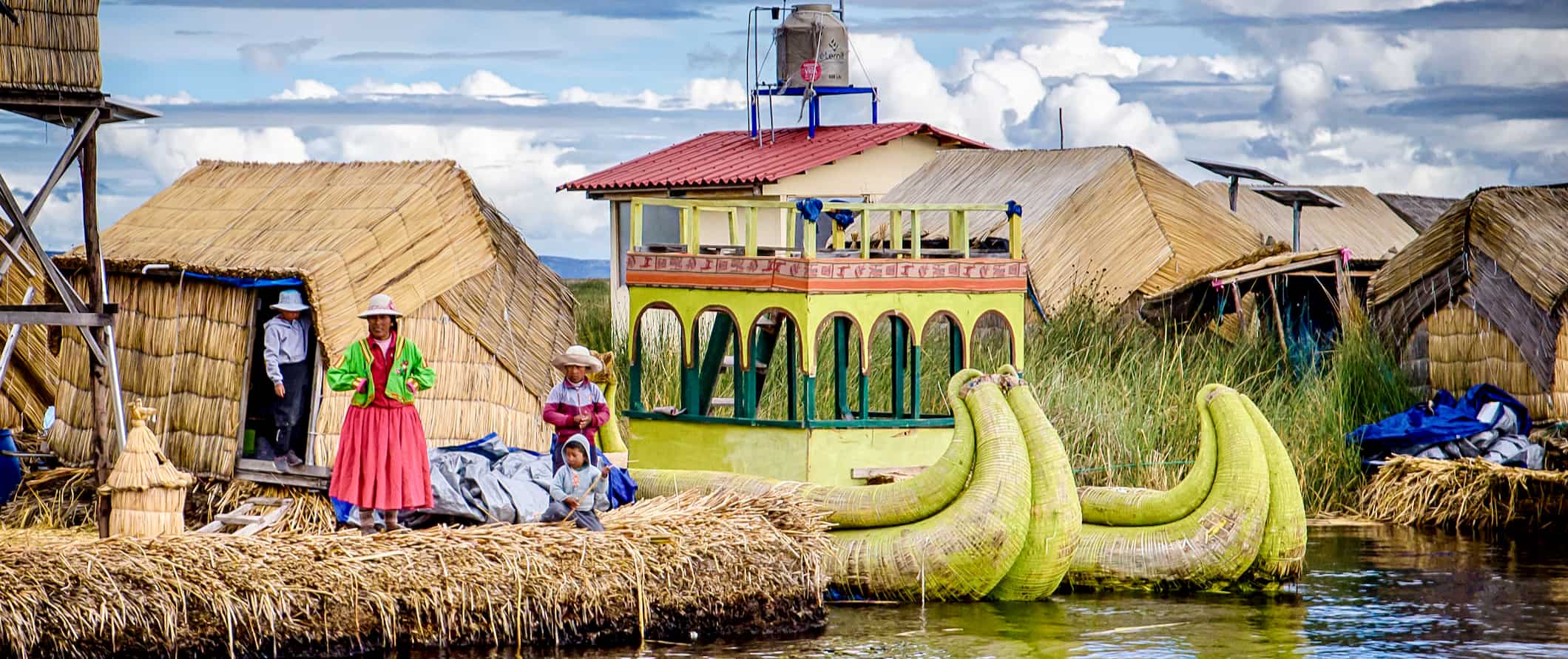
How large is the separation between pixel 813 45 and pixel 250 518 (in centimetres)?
1540

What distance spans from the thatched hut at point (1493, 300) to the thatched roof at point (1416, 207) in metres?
11.5

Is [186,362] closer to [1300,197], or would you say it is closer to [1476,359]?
[1476,359]

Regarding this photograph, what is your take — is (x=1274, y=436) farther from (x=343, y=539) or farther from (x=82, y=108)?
(x=82, y=108)

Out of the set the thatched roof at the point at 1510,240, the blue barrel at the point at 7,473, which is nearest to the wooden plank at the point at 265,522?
the blue barrel at the point at 7,473

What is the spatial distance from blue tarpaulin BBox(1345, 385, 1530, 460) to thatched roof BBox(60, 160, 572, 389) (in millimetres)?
7273

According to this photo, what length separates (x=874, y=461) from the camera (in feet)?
46.0

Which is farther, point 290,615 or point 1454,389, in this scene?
point 1454,389

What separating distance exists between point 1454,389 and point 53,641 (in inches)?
518

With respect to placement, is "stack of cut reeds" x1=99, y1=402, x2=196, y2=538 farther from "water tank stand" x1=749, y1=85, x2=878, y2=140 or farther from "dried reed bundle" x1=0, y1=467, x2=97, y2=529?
"water tank stand" x1=749, y1=85, x2=878, y2=140

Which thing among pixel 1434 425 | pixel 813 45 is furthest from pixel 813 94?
pixel 1434 425

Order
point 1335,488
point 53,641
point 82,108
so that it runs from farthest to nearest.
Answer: point 1335,488 < point 82,108 < point 53,641

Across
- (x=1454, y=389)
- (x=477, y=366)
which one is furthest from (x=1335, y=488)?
(x=477, y=366)

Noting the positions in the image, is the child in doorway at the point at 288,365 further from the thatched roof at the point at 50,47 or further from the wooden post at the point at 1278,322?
the wooden post at the point at 1278,322

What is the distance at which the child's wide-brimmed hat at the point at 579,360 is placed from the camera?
11891 mm
